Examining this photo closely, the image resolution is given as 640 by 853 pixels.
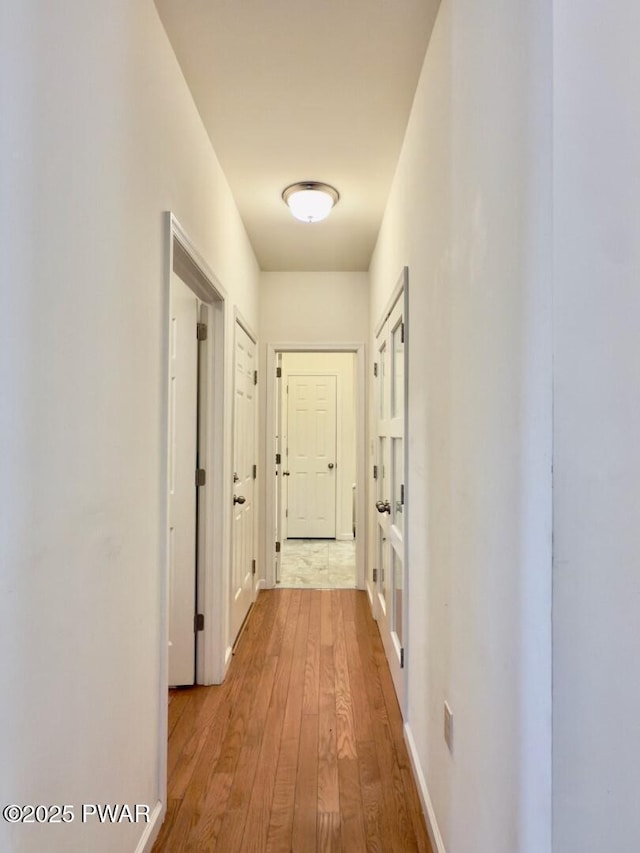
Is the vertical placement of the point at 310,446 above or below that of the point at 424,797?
above

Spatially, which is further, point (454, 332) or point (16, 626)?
point (454, 332)

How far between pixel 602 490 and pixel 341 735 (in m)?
1.78

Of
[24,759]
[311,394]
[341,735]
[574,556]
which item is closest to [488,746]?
[574,556]

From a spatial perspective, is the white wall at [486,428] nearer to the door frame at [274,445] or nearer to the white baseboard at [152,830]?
the white baseboard at [152,830]

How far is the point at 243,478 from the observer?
3.08m

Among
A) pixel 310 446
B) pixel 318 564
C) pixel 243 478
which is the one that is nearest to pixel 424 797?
pixel 243 478

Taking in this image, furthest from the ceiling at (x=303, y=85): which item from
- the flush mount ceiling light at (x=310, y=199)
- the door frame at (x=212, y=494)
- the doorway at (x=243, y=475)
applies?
the doorway at (x=243, y=475)

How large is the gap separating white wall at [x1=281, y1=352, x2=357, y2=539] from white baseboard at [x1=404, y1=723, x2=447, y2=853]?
3.73 m

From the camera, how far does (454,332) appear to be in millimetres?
1293

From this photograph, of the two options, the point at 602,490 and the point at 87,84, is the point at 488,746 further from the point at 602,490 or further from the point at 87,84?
the point at 87,84

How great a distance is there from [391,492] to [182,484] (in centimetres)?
113

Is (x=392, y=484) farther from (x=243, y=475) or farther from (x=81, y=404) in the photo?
(x=81, y=404)

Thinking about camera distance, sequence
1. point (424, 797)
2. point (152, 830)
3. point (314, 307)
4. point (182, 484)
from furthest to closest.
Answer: point (314, 307) < point (182, 484) < point (424, 797) < point (152, 830)

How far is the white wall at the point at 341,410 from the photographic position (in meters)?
5.55
